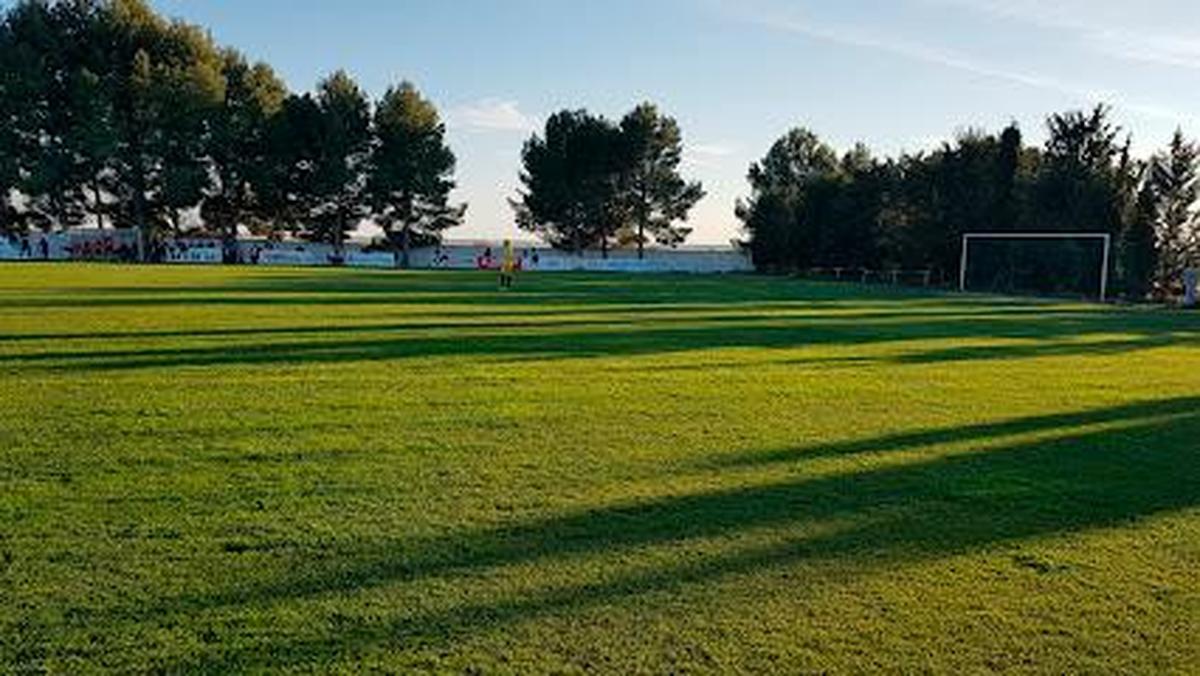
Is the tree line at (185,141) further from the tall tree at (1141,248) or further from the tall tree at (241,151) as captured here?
the tall tree at (1141,248)

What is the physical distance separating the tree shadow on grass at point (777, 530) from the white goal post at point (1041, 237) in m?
36.3

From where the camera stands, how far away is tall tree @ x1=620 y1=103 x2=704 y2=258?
82000 millimetres

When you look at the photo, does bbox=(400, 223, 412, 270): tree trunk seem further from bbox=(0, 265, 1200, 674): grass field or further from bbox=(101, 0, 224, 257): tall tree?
bbox=(0, 265, 1200, 674): grass field

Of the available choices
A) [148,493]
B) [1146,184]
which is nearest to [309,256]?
[1146,184]

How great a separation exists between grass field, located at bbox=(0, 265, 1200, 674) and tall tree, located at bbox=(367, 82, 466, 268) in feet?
207

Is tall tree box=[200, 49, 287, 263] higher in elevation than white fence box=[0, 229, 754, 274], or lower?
higher

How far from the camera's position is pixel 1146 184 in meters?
49.1

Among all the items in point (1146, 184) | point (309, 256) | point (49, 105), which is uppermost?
point (49, 105)

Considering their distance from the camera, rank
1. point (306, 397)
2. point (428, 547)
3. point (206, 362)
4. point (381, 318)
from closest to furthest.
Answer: point (428, 547)
point (306, 397)
point (206, 362)
point (381, 318)

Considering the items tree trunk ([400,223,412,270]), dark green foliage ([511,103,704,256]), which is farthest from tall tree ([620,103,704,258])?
tree trunk ([400,223,412,270])

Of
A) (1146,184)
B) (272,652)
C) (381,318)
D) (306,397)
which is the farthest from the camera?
(1146,184)

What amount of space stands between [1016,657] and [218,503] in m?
4.04

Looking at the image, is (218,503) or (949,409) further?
(949,409)

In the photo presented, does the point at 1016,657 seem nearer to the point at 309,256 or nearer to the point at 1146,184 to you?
the point at 1146,184
